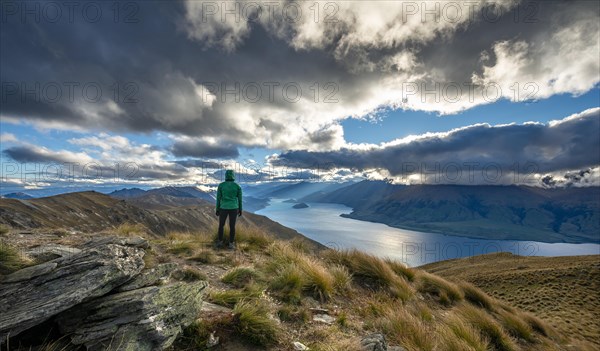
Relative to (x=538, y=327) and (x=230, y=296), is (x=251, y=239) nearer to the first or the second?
(x=230, y=296)

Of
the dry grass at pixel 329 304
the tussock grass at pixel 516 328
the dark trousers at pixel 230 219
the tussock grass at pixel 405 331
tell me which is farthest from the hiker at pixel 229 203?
the tussock grass at pixel 516 328

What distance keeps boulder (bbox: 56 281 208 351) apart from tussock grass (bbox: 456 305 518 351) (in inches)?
331

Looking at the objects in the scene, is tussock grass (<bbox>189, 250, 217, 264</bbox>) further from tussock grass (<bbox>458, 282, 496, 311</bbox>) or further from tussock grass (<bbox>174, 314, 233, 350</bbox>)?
tussock grass (<bbox>458, 282, 496, 311</bbox>)

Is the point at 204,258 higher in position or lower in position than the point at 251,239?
higher

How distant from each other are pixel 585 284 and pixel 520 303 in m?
20.7

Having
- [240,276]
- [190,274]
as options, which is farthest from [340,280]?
[190,274]

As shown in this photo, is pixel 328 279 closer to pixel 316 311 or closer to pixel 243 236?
pixel 316 311

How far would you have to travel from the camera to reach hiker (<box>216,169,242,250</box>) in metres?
11.9

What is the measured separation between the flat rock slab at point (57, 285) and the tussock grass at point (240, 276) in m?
2.59

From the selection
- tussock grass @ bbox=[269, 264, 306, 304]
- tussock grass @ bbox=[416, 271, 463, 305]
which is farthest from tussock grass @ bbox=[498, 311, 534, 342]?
tussock grass @ bbox=[269, 264, 306, 304]

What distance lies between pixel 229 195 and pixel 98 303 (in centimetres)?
757

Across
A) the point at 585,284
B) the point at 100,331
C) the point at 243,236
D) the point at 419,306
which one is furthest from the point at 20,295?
the point at 585,284

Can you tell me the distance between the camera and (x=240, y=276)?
26.5ft

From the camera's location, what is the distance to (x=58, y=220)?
10612cm
